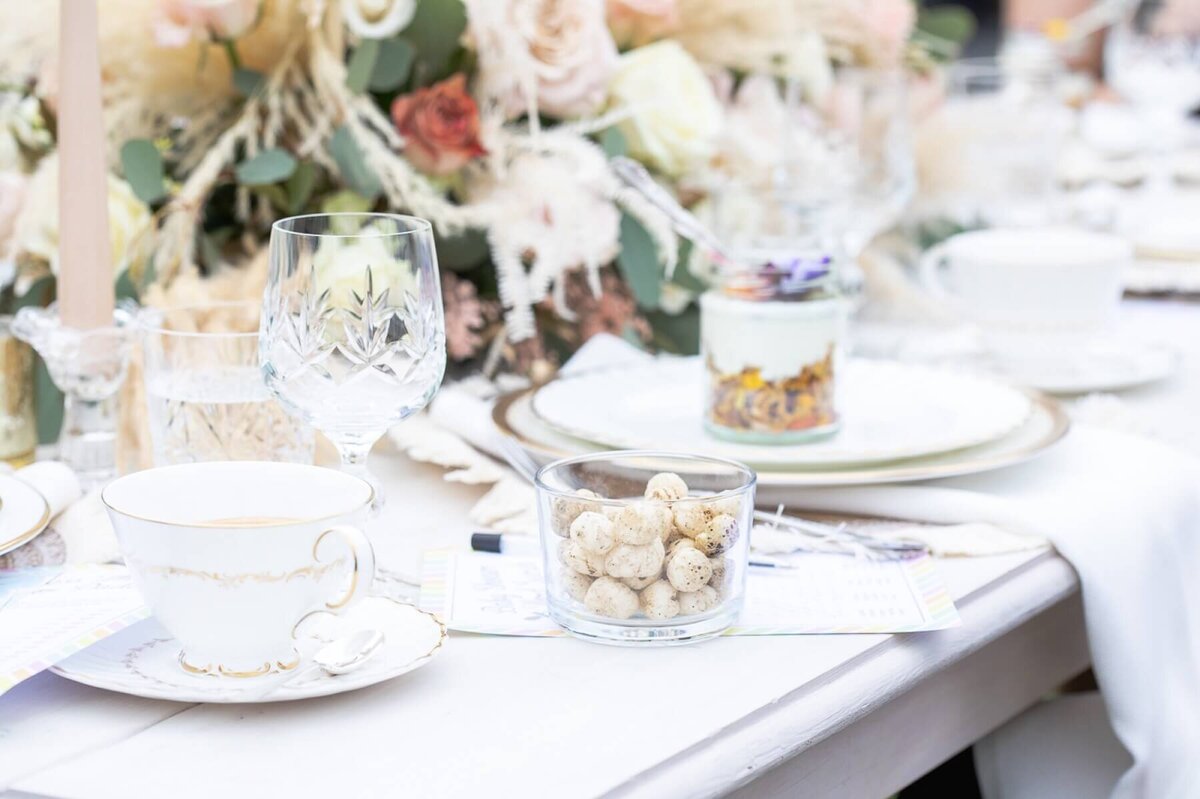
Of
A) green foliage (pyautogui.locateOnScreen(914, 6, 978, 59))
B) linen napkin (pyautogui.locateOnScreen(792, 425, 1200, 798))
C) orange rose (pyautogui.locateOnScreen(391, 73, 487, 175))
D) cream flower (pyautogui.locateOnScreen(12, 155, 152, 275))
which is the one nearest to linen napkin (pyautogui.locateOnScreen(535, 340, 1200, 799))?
linen napkin (pyautogui.locateOnScreen(792, 425, 1200, 798))

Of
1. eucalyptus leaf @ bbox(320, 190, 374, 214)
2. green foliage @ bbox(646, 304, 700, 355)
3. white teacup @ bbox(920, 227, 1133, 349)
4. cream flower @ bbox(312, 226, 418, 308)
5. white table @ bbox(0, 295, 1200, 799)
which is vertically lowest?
white table @ bbox(0, 295, 1200, 799)

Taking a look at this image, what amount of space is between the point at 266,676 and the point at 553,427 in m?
0.33

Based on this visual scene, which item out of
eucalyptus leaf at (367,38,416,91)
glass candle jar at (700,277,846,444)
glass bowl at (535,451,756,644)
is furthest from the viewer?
eucalyptus leaf at (367,38,416,91)

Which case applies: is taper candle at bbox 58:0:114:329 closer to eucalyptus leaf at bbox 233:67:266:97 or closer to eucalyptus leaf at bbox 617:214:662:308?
eucalyptus leaf at bbox 233:67:266:97

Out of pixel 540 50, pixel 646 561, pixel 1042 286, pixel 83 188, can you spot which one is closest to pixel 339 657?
pixel 646 561

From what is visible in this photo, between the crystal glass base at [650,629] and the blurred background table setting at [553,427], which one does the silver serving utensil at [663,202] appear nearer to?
the blurred background table setting at [553,427]

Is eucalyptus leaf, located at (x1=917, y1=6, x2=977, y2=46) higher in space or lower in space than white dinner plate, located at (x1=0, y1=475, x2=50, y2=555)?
higher

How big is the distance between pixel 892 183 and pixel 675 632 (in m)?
0.83

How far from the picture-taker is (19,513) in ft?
2.43

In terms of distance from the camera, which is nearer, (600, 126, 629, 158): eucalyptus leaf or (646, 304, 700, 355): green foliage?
(600, 126, 629, 158): eucalyptus leaf

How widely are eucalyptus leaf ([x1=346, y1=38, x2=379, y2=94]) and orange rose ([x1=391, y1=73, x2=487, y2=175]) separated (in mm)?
30

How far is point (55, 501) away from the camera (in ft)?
2.66

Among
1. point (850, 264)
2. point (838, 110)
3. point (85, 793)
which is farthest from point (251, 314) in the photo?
point (838, 110)

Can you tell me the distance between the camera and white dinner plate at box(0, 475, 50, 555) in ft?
2.31
